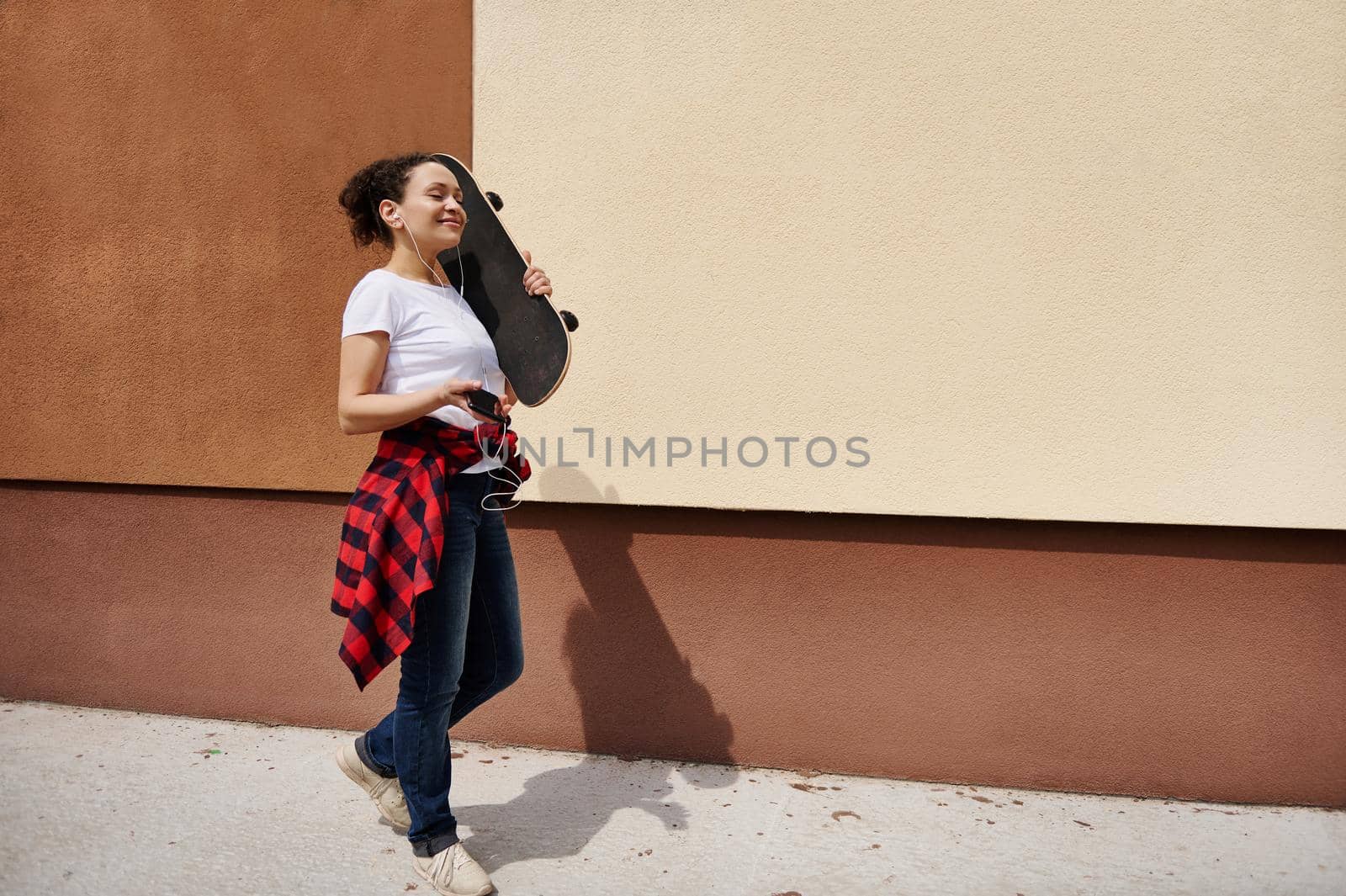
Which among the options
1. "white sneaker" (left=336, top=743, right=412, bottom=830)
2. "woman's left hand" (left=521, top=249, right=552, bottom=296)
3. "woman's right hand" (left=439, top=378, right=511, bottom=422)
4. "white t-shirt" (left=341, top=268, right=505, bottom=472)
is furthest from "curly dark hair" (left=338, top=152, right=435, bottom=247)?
"white sneaker" (left=336, top=743, right=412, bottom=830)

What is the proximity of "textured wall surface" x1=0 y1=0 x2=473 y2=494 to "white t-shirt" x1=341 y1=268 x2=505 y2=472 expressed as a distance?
1.15 meters

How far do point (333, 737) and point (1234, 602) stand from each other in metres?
3.08

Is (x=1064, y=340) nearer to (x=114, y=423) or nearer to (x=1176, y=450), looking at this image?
(x=1176, y=450)

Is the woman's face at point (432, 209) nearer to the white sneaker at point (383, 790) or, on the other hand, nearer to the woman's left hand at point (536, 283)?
the woman's left hand at point (536, 283)

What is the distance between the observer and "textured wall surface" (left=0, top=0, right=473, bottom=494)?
338 centimetres

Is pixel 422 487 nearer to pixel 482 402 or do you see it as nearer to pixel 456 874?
pixel 482 402

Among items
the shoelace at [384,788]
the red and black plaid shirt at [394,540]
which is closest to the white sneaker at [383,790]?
the shoelace at [384,788]

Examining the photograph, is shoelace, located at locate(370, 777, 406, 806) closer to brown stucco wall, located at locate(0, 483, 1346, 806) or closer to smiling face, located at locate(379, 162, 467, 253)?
brown stucco wall, located at locate(0, 483, 1346, 806)

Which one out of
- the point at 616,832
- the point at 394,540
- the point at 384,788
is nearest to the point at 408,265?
the point at 394,540

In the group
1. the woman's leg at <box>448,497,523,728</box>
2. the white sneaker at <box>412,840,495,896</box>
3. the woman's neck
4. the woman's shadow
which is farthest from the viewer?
the woman's shadow

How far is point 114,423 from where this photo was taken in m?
3.61

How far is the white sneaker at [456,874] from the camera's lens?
2295 millimetres

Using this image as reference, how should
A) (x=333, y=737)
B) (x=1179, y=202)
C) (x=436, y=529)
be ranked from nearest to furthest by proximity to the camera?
(x=436, y=529) < (x=1179, y=202) < (x=333, y=737)

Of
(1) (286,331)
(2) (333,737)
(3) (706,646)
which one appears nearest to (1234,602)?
(3) (706,646)
